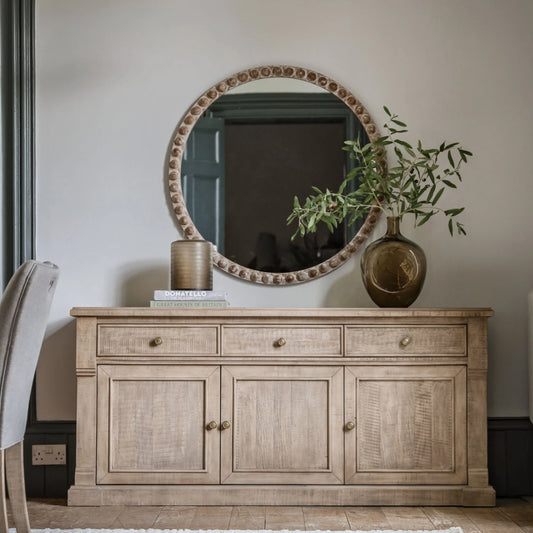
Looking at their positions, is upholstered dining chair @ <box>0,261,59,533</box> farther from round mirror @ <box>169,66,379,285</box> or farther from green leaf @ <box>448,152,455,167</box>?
green leaf @ <box>448,152,455,167</box>

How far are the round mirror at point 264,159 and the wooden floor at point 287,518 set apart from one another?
994 millimetres

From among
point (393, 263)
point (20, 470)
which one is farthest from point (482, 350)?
point (20, 470)

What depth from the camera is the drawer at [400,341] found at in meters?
2.54

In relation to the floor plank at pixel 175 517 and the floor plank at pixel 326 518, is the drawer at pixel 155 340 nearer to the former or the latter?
the floor plank at pixel 175 517

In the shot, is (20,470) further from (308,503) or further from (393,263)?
(393,263)

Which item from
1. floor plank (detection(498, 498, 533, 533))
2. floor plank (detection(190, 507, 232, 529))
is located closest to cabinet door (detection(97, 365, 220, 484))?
floor plank (detection(190, 507, 232, 529))

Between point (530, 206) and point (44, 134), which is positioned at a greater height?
point (44, 134)

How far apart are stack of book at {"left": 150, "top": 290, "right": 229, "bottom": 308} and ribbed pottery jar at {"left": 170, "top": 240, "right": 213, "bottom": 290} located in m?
0.10

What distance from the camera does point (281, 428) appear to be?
8.27 feet

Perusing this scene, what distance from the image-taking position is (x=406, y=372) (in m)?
2.53

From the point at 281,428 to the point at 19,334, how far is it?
1081 mm

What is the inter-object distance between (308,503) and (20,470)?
1.04 m

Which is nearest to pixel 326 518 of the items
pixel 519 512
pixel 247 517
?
pixel 247 517

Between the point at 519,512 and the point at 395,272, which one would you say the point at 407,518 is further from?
the point at 395,272
